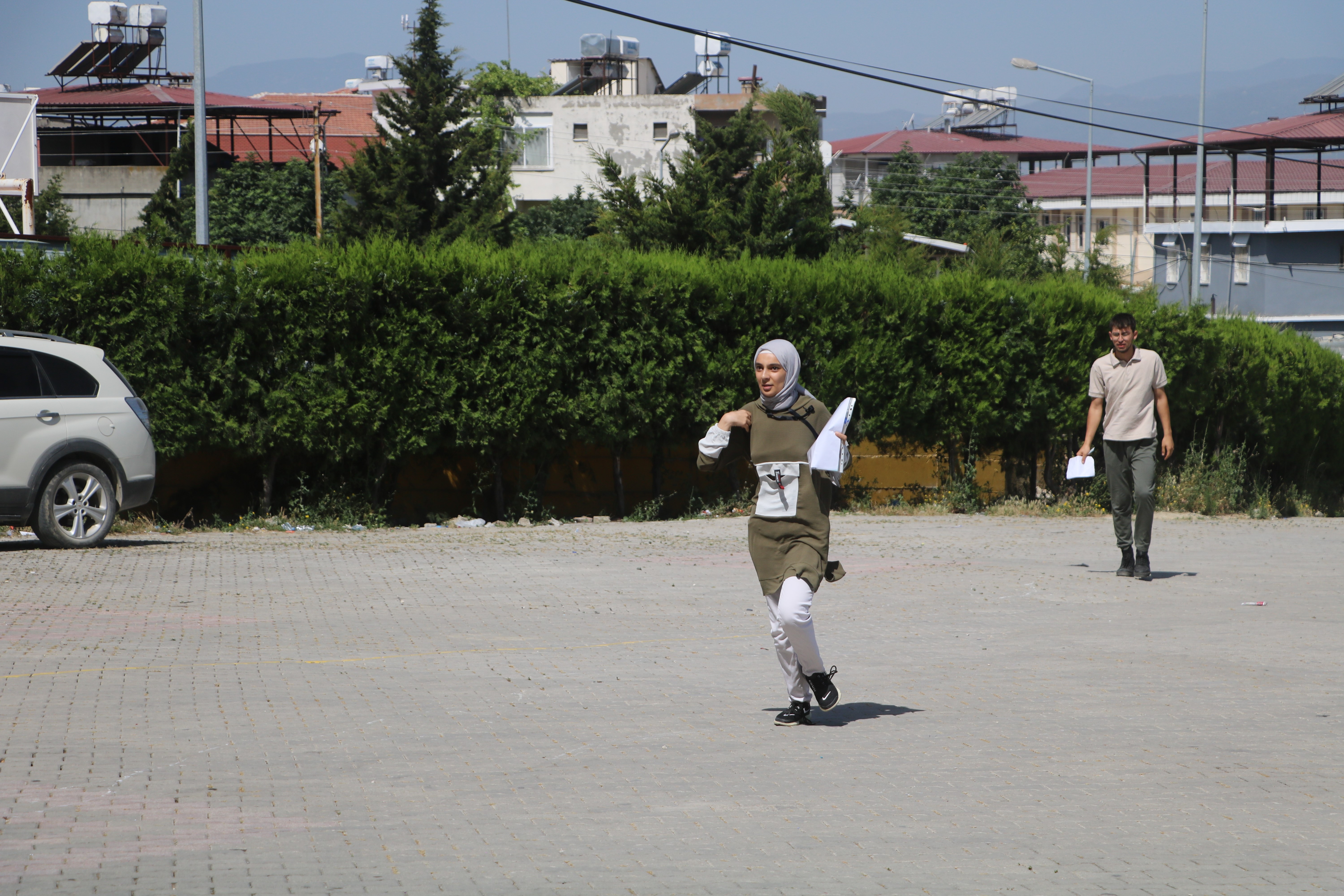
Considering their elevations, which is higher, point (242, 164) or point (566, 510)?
point (242, 164)

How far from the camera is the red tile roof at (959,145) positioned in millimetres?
92062

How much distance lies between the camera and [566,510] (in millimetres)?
16047

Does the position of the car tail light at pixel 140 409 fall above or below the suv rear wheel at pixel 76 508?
above

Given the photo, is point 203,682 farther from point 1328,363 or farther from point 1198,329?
point 1328,363

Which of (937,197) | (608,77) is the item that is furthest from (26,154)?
(608,77)

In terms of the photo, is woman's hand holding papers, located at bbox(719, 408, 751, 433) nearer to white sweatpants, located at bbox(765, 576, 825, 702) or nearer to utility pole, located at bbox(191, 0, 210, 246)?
white sweatpants, located at bbox(765, 576, 825, 702)

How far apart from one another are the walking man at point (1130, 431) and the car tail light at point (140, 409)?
334 inches

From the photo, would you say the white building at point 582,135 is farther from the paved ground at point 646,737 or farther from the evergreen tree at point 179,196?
the paved ground at point 646,737

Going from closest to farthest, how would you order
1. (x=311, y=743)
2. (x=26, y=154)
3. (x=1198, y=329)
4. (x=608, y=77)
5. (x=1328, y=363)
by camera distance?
(x=311, y=743)
(x=1198, y=329)
(x=1328, y=363)
(x=26, y=154)
(x=608, y=77)

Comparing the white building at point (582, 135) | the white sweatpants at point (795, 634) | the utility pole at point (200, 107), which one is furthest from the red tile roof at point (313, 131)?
the white sweatpants at point (795, 634)

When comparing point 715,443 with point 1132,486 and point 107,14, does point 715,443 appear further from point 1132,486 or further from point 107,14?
point 107,14

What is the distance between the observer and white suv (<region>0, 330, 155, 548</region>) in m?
11.5

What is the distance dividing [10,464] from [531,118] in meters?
63.9

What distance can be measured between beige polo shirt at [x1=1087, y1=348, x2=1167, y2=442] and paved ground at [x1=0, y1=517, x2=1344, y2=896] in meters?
1.31
